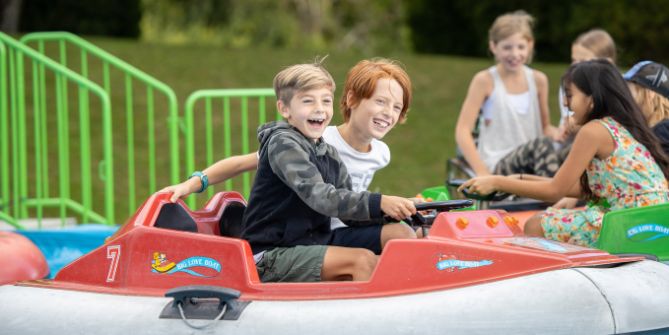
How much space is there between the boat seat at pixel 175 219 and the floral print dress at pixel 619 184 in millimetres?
1683

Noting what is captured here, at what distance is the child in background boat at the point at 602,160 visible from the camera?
189 inches

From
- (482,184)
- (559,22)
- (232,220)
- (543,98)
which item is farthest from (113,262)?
(559,22)

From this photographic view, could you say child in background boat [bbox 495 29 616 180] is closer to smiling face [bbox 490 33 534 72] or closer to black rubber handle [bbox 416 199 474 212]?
smiling face [bbox 490 33 534 72]

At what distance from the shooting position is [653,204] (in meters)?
4.77

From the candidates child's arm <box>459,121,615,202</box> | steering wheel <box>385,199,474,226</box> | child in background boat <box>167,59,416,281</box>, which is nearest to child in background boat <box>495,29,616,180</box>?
child's arm <box>459,121,615,202</box>

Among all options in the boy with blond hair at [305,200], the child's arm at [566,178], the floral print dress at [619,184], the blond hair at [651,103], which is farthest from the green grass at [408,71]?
the boy with blond hair at [305,200]

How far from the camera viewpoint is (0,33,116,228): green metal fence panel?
7.02 m

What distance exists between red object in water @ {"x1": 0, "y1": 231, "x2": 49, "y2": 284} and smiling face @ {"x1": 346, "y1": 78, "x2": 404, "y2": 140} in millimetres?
1763

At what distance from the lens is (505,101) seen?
6527 mm

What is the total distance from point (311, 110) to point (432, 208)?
653mm

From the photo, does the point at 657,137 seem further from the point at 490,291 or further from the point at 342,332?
the point at 342,332

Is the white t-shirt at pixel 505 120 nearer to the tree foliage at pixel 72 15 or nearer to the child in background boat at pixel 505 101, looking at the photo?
the child in background boat at pixel 505 101

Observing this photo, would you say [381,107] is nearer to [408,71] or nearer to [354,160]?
[354,160]

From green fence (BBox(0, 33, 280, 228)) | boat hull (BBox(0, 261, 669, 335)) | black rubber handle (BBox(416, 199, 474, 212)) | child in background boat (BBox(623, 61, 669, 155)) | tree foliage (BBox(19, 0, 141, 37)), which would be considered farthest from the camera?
tree foliage (BBox(19, 0, 141, 37))
